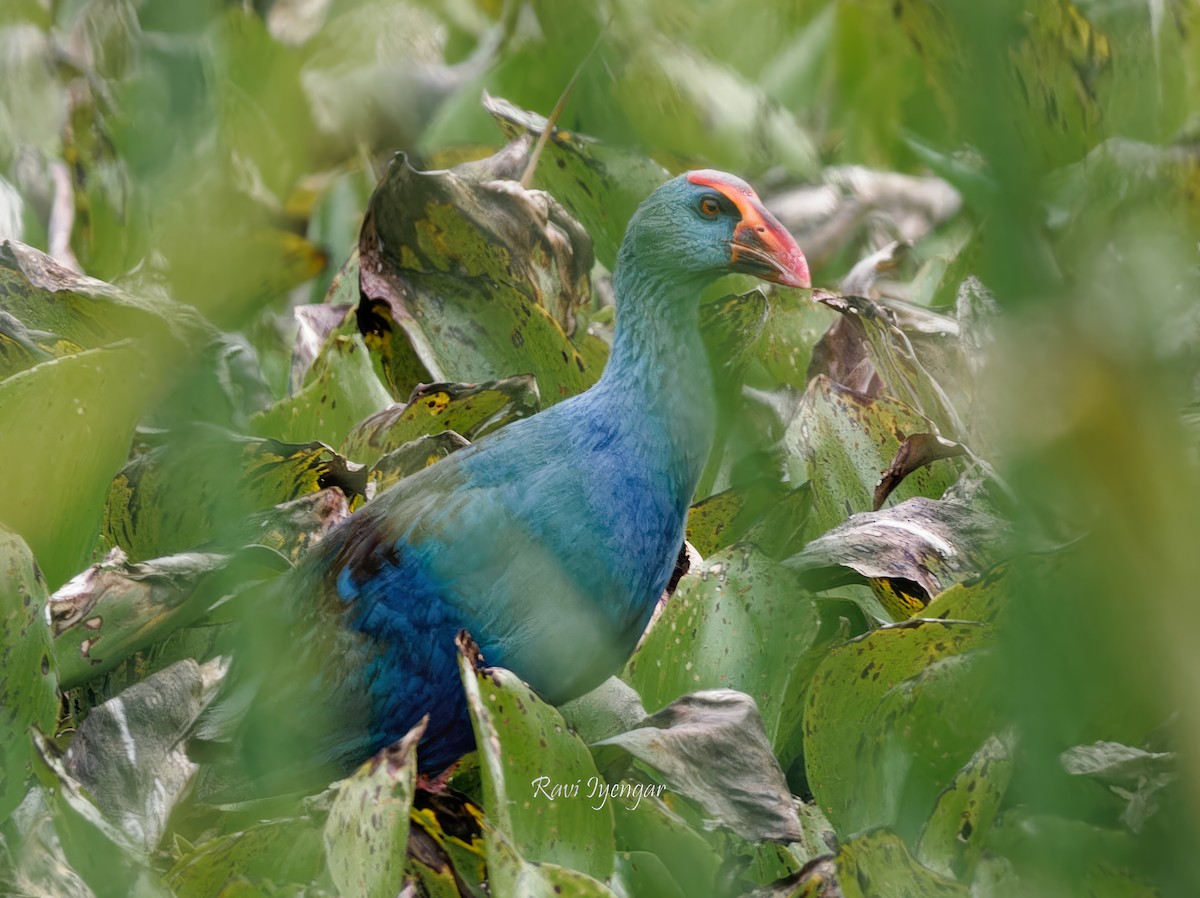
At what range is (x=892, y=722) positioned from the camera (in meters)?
1.42

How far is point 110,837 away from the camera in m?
1.11

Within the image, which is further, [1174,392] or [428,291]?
[428,291]

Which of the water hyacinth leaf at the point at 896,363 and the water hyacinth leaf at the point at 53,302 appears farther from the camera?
the water hyacinth leaf at the point at 896,363

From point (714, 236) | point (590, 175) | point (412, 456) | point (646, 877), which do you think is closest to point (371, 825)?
point (646, 877)

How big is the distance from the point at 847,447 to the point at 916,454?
141mm

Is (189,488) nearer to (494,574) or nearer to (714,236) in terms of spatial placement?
(494,574)

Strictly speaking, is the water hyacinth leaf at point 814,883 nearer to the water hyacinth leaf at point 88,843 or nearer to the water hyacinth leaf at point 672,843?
the water hyacinth leaf at point 672,843

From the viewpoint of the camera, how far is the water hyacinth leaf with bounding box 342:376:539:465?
1881 mm

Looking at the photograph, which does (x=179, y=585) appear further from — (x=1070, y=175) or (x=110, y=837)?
(x=1070, y=175)

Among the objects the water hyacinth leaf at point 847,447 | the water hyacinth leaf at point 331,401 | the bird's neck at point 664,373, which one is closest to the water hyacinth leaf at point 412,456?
the water hyacinth leaf at point 331,401

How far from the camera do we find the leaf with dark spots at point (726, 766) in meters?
1.31

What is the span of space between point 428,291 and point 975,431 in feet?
2.73

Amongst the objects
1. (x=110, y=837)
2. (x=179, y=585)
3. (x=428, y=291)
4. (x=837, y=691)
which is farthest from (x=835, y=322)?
(x=110, y=837)

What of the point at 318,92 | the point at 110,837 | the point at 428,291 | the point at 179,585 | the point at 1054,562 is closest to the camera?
the point at 1054,562
